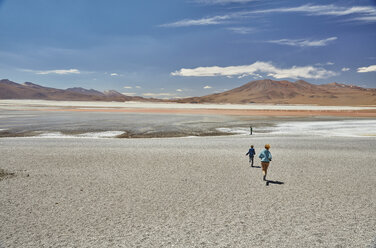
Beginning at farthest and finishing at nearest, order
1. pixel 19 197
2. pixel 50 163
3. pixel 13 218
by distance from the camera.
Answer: pixel 50 163
pixel 19 197
pixel 13 218

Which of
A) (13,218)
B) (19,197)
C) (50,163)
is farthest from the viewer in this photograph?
(50,163)

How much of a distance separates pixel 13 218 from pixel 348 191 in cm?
1113

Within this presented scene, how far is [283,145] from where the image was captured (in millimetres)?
20391

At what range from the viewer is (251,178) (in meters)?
11.8

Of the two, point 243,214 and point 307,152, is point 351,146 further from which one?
point 243,214

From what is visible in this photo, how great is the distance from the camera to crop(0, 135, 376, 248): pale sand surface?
6820 mm

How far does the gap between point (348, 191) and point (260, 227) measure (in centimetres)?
485

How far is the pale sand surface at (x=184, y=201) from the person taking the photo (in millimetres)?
6820

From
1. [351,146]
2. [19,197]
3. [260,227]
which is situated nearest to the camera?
[260,227]

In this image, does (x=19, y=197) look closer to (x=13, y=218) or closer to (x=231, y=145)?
(x=13, y=218)

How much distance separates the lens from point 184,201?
30.2 ft

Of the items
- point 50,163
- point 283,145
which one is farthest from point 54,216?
point 283,145

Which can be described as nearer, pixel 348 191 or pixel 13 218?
pixel 13 218

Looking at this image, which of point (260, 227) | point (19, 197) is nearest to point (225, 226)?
point (260, 227)
